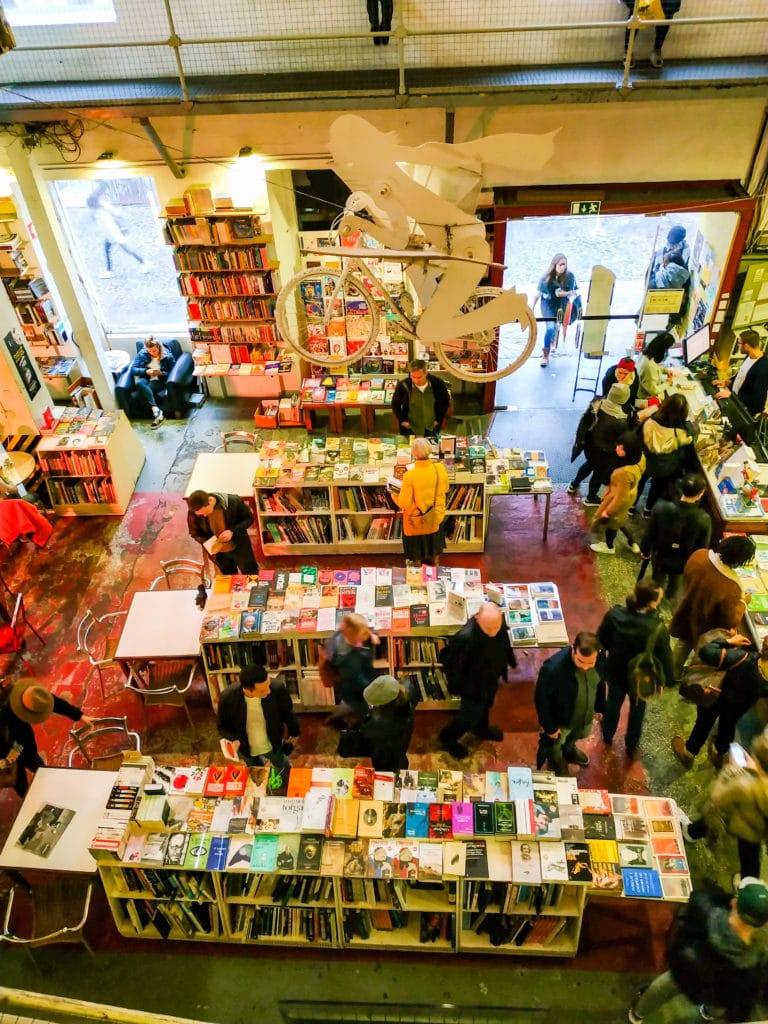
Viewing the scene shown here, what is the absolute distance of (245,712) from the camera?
18.0ft

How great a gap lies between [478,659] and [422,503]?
194 cm

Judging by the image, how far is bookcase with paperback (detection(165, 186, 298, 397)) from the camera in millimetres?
9680

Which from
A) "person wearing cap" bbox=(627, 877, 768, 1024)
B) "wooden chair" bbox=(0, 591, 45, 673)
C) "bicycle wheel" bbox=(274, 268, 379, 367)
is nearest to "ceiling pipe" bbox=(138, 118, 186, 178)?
"bicycle wheel" bbox=(274, 268, 379, 367)

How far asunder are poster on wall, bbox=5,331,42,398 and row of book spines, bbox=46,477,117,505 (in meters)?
1.13

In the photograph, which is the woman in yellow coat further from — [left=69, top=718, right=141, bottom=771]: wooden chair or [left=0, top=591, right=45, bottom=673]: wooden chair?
[left=0, top=591, right=45, bottom=673]: wooden chair

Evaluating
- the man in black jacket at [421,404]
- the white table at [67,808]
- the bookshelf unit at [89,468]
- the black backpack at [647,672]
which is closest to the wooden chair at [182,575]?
the bookshelf unit at [89,468]

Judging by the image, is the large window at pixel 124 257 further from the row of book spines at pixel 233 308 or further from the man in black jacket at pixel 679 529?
the man in black jacket at pixel 679 529

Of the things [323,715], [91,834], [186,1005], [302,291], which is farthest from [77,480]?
[186,1005]

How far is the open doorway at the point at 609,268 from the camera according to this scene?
9891 mm

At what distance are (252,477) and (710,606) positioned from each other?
15.9 feet

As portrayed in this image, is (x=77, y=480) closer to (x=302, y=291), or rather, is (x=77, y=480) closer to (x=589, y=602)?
(x=302, y=291)

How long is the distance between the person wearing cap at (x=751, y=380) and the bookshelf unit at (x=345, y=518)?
128 inches

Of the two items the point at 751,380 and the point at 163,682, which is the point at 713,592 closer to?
the point at 751,380

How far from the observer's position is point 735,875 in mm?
5551
